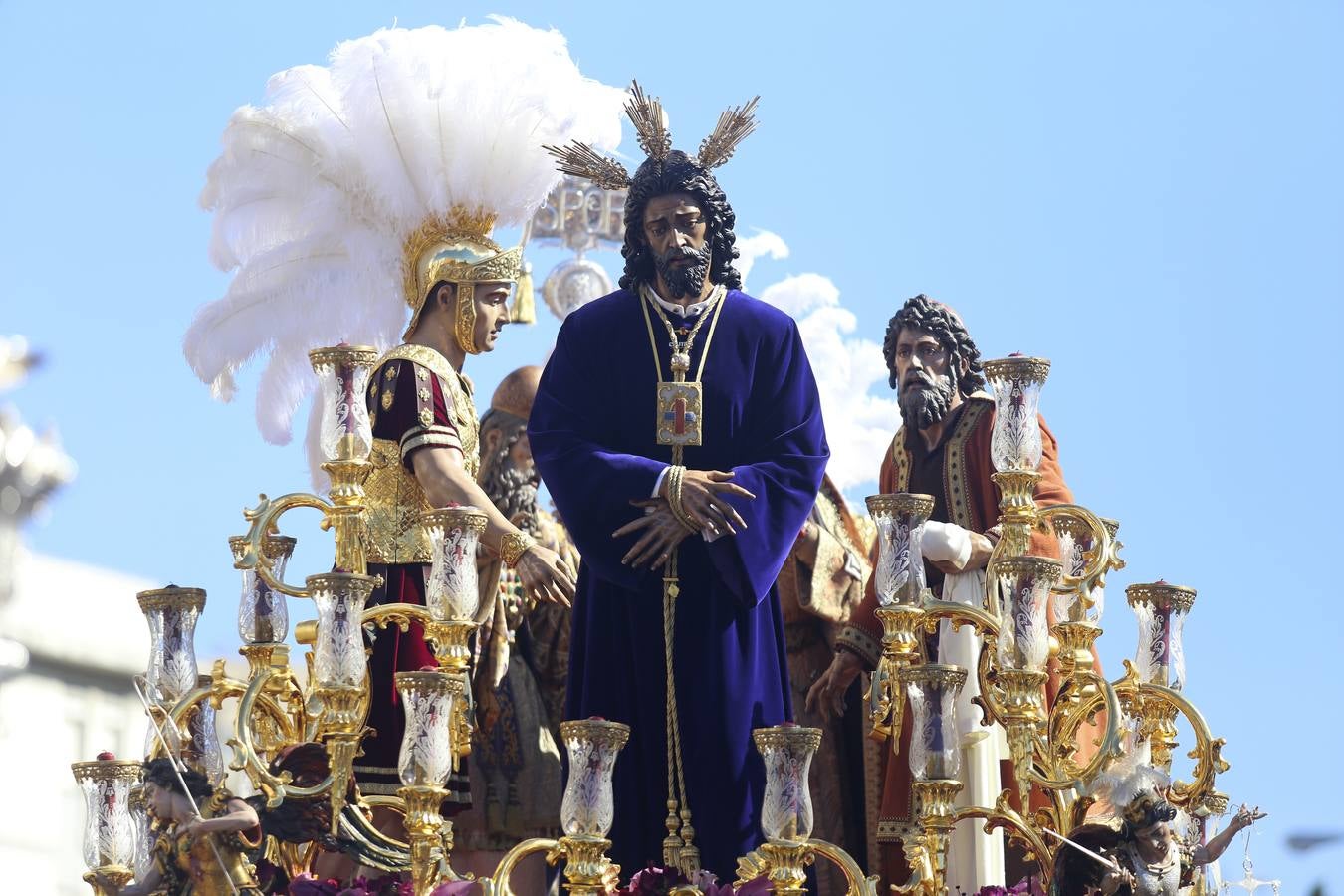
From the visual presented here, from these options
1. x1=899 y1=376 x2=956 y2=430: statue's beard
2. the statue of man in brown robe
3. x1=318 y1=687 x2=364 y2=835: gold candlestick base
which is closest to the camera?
x1=318 y1=687 x2=364 y2=835: gold candlestick base

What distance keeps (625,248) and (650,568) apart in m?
1.17

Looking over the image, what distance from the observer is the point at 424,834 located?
24.2 feet

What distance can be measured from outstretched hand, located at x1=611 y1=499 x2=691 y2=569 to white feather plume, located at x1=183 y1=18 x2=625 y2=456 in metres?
2.05

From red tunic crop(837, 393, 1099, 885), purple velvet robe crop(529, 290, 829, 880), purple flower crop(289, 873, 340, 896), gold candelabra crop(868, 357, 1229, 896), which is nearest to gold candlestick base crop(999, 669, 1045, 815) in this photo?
gold candelabra crop(868, 357, 1229, 896)

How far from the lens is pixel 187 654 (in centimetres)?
801

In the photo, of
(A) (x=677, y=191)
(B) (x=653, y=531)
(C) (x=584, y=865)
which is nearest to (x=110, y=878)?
(C) (x=584, y=865)

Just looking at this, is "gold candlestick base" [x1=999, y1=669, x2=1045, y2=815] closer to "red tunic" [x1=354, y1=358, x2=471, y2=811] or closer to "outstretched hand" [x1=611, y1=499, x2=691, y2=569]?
"outstretched hand" [x1=611, y1=499, x2=691, y2=569]

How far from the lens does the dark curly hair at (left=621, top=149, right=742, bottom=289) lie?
8.59 metres

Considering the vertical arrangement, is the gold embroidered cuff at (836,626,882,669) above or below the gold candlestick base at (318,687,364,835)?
Answer: above

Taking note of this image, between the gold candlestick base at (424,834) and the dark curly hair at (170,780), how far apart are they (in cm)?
63

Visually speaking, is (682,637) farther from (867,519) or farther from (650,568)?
(867,519)

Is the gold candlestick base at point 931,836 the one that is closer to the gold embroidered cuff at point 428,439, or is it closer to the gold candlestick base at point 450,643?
the gold candlestick base at point 450,643

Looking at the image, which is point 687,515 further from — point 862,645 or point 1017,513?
point 862,645

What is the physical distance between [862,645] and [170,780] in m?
2.71
